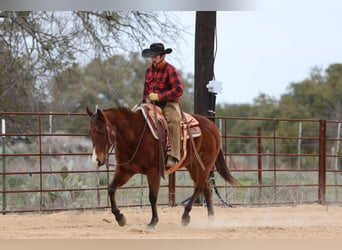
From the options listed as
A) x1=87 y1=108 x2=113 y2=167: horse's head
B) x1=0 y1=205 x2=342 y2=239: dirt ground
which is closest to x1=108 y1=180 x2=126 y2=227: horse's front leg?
x1=0 y1=205 x2=342 y2=239: dirt ground

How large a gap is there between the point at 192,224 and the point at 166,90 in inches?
75.1

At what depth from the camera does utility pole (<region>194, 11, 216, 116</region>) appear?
12203 mm

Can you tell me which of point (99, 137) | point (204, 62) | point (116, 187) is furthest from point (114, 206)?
point (204, 62)

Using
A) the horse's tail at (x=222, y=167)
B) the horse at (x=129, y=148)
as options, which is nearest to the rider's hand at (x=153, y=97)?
the horse at (x=129, y=148)

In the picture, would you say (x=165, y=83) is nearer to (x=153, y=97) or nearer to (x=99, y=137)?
(x=153, y=97)

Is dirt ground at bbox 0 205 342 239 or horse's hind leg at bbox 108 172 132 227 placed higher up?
horse's hind leg at bbox 108 172 132 227

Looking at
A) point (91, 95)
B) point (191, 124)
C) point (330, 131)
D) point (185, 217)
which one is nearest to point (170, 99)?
point (191, 124)

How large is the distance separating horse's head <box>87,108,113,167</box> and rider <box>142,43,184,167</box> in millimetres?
847

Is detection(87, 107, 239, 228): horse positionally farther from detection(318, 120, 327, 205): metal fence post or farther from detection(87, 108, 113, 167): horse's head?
detection(318, 120, 327, 205): metal fence post

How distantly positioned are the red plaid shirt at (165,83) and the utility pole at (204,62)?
3.09 m

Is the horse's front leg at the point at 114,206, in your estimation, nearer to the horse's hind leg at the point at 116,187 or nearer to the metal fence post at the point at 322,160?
the horse's hind leg at the point at 116,187

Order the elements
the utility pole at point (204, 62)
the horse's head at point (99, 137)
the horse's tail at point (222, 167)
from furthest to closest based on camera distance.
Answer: the utility pole at point (204, 62)
the horse's tail at point (222, 167)
the horse's head at point (99, 137)

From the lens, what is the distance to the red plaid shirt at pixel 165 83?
355 inches

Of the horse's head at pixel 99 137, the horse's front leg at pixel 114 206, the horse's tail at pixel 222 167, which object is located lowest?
the horse's front leg at pixel 114 206
